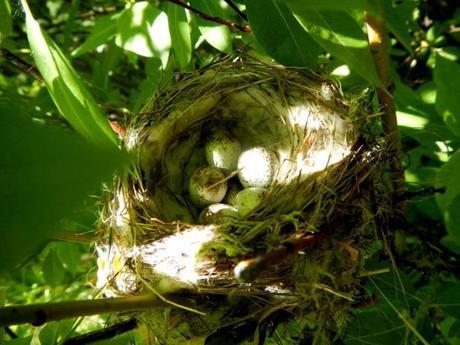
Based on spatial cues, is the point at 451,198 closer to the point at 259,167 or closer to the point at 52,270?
the point at 259,167

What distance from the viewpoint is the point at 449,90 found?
1336 mm

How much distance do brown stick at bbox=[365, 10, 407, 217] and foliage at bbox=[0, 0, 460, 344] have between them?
0.03 m

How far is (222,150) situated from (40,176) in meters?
1.09

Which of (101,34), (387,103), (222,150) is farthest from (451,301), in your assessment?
(101,34)

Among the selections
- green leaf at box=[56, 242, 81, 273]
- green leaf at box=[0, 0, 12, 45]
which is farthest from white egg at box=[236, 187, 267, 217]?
green leaf at box=[56, 242, 81, 273]

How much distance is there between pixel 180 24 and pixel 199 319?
66 cm

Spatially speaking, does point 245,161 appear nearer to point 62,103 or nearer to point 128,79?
point 62,103

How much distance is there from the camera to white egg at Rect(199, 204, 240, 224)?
Result: 4.27 ft

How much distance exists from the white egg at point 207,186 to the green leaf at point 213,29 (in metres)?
0.30

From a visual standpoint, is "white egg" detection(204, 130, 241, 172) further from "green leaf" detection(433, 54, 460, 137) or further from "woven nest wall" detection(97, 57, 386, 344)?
"green leaf" detection(433, 54, 460, 137)

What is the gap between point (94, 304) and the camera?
0.74 metres

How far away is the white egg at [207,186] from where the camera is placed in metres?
1.41

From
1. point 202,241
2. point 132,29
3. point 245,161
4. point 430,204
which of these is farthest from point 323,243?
point 132,29

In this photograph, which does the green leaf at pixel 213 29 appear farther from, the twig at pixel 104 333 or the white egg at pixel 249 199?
the twig at pixel 104 333
